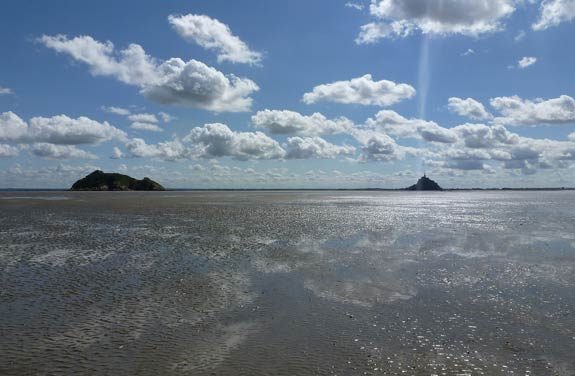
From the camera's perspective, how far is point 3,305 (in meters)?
16.5

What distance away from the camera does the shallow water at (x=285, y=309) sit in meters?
11.4

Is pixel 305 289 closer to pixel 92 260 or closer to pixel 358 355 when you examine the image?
pixel 358 355

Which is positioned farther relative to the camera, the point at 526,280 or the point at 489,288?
the point at 526,280

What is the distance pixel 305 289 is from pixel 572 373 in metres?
10.8

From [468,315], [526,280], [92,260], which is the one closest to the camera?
[468,315]

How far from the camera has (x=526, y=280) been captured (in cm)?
2130

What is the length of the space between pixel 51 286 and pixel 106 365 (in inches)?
408

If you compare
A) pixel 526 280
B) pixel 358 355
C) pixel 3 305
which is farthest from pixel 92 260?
pixel 526 280

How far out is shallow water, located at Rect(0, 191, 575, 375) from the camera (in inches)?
450

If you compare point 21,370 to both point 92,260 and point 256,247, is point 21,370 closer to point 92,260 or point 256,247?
point 92,260

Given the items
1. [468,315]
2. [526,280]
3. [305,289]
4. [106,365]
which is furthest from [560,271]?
[106,365]

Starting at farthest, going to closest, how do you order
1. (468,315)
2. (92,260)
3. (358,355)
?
(92,260) < (468,315) < (358,355)

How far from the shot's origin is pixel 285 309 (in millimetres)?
16359

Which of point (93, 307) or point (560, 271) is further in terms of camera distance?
point (560, 271)
